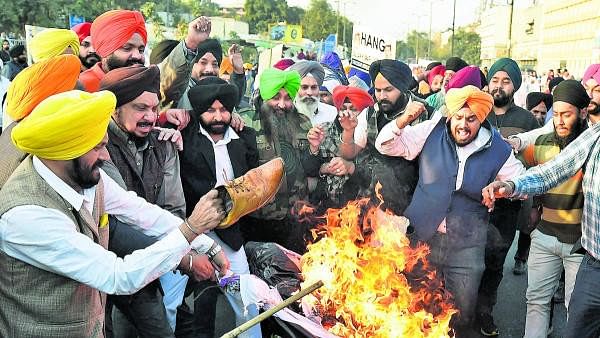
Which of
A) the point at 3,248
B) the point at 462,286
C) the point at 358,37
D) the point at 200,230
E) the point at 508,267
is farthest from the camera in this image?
the point at 358,37

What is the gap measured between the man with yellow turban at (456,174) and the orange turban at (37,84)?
8.05 ft

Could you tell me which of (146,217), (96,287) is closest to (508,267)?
(146,217)

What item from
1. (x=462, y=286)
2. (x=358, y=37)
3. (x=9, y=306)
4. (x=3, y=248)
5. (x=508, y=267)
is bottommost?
(x=508, y=267)

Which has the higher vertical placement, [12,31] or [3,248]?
[12,31]

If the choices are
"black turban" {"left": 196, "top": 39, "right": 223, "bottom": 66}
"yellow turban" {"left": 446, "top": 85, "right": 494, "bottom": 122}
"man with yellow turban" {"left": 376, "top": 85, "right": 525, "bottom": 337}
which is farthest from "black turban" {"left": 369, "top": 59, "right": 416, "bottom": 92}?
"black turban" {"left": 196, "top": 39, "right": 223, "bottom": 66}

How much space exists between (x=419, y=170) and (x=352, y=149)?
0.72 metres

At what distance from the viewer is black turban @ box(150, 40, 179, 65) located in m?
6.72

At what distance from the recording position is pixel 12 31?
44.8 m

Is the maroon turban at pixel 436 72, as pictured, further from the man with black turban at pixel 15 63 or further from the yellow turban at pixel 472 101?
the man with black turban at pixel 15 63

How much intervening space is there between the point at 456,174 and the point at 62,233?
3.25m

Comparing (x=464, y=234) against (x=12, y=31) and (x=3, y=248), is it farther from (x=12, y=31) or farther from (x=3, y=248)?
(x=12, y=31)

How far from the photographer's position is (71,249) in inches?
101

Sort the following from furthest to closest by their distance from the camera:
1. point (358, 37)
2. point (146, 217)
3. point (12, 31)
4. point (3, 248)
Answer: point (12, 31) → point (358, 37) → point (146, 217) → point (3, 248)

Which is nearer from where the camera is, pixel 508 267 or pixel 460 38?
pixel 508 267
